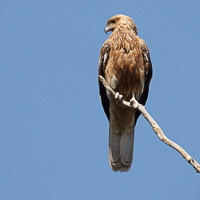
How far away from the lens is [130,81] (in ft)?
21.0

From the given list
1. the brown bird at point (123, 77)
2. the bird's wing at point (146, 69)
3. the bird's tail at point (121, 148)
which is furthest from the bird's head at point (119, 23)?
the bird's tail at point (121, 148)

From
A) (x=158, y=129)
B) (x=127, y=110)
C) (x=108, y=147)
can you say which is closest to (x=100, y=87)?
(x=127, y=110)

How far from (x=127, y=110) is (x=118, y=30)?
4.30ft

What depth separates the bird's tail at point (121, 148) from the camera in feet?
22.6

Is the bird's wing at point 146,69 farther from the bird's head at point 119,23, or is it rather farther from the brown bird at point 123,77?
the bird's head at point 119,23

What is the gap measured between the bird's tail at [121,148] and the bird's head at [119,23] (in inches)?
65.3

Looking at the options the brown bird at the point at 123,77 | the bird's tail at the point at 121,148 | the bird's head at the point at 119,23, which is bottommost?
the bird's tail at the point at 121,148

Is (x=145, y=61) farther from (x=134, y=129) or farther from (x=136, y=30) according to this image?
(x=134, y=129)

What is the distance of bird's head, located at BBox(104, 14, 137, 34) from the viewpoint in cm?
698

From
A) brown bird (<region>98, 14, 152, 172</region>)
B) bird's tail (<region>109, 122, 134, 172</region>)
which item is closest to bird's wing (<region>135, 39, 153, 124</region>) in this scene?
brown bird (<region>98, 14, 152, 172</region>)

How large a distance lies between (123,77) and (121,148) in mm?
1305

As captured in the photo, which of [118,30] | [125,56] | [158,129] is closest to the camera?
[158,129]

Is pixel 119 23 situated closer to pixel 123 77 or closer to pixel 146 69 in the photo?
pixel 146 69

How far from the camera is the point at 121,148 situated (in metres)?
6.95
